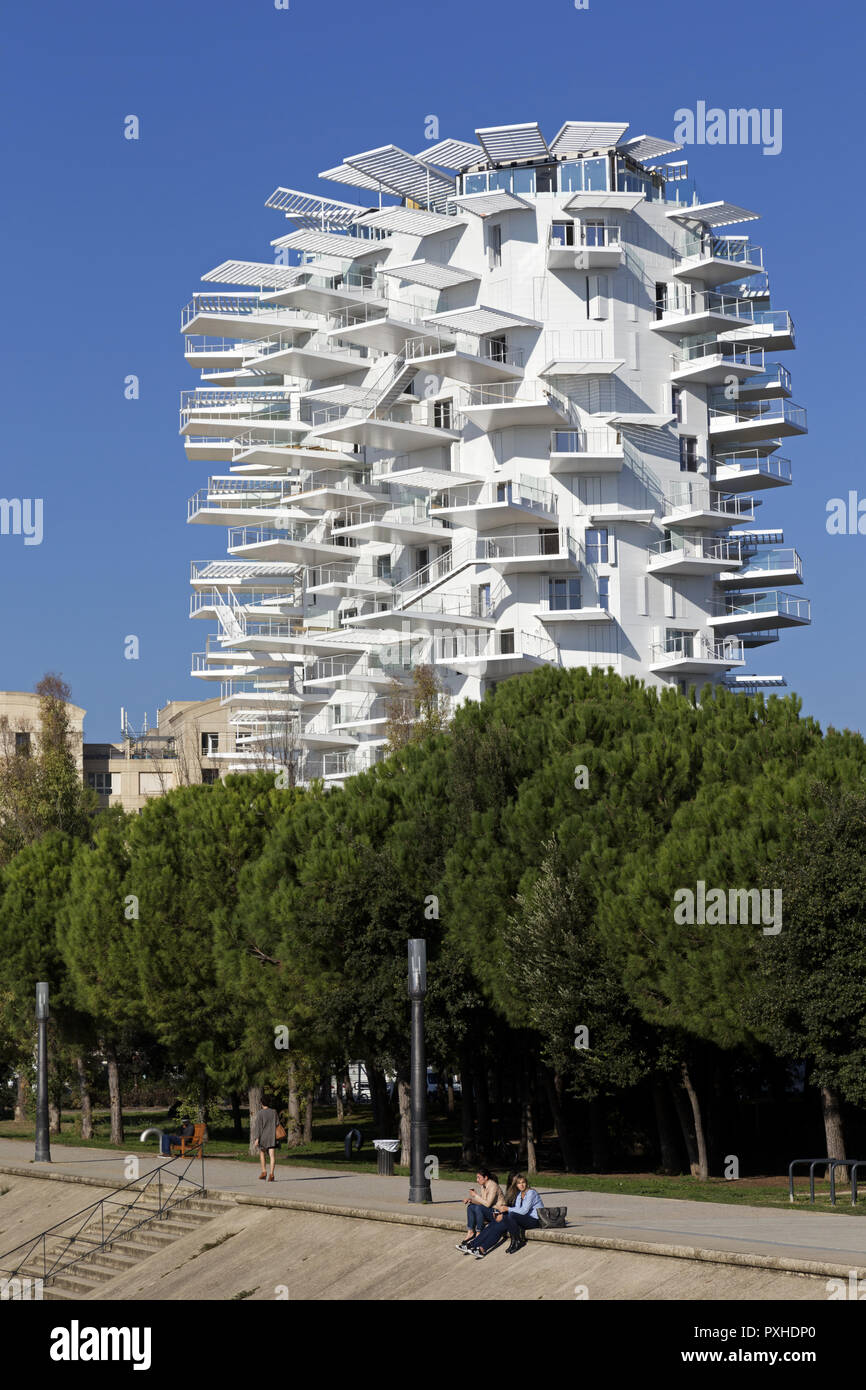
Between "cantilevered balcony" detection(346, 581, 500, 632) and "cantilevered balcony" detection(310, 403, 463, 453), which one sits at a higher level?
"cantilevered balcony" detection(310, 403, 463, 453)

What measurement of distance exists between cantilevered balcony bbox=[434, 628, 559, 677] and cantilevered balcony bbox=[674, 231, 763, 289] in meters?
18.6

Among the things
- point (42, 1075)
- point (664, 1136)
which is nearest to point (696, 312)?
point (664, 1136)

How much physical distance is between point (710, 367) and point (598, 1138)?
47.3 meters

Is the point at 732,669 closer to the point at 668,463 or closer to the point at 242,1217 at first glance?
the point at 668,463

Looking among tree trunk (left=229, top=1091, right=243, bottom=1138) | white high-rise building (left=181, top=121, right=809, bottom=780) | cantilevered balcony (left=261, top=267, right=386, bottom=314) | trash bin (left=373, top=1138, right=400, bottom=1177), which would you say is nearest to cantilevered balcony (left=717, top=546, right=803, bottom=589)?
white high-rise building (left=181, top=121, right=809, bottom=780)

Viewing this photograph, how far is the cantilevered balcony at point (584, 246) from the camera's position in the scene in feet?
253

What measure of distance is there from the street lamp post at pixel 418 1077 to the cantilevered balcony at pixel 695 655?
51.2 meters

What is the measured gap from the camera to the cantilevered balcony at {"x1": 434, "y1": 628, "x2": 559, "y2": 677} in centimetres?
7700

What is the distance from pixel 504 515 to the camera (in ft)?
254

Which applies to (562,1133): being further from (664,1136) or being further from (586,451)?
(586,451)

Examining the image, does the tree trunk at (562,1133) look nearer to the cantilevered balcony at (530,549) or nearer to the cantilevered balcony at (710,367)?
the cantilevered balcony at (530,549)

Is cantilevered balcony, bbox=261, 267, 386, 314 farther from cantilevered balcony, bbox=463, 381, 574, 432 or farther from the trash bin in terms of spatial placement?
the trash bin
